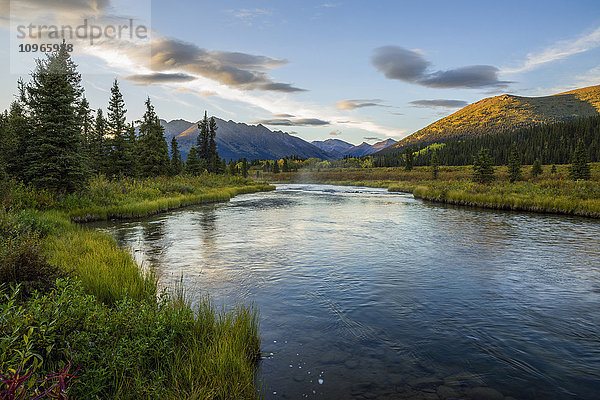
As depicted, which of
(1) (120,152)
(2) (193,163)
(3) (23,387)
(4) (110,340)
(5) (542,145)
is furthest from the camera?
(5) (542,145)

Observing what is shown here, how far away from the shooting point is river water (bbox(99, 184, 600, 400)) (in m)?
6.45

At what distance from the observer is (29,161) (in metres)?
23.4

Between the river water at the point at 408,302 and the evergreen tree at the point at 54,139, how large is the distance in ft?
16.9

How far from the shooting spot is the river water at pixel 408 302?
645 centimetres

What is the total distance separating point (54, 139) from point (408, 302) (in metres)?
24.4

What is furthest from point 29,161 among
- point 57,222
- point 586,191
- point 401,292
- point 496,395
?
point 586,191

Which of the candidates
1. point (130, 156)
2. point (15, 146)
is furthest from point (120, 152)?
point (15, 146)

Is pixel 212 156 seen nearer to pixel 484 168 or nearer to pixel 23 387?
pixel 484 168

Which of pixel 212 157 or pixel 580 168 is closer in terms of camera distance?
pixel 580 168

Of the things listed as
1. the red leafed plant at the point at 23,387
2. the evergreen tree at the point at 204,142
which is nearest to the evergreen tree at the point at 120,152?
the evergreen tree at the point at 204,142

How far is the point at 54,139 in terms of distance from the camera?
22.2 m

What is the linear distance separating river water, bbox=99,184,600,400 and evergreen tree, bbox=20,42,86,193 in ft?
16.9

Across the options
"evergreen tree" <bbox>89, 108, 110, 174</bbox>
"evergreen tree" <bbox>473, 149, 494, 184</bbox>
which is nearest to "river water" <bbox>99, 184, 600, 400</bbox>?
"evergreen tree" <bbox>473, 149, 494, 184</bbox>

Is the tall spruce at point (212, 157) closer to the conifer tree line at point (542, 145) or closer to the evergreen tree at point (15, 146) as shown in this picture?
the evergreen tree at point (15, 146)
